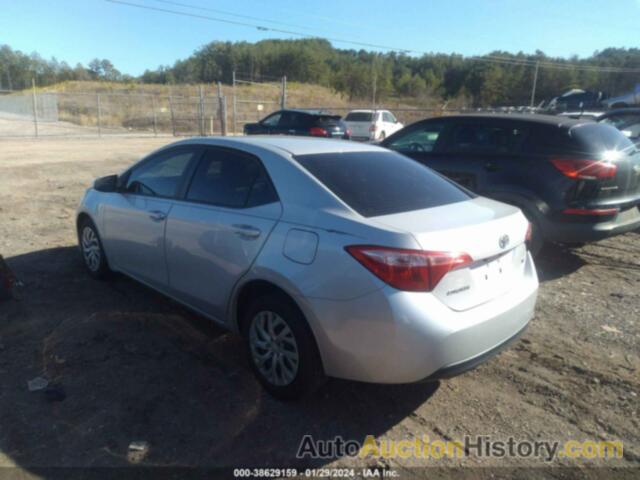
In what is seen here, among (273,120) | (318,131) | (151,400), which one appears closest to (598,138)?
(151,400)

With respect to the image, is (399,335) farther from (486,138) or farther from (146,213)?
(486,138)

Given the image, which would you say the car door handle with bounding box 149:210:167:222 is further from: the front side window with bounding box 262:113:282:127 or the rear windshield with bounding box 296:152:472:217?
the front side window with bounding box 262:113:282:127

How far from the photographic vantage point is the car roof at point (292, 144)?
3.48 m

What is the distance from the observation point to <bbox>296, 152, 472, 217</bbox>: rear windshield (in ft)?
9.83

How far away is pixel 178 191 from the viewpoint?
390 cm

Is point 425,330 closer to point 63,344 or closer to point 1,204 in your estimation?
point 63,344

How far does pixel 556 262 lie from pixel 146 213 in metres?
4.69

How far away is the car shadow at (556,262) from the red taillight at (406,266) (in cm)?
332

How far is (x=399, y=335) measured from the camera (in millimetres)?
2496

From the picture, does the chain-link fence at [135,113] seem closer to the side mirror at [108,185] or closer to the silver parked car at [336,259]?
the side mirror at [108,185]

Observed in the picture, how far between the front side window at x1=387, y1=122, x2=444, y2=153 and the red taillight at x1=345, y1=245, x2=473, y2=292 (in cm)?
427

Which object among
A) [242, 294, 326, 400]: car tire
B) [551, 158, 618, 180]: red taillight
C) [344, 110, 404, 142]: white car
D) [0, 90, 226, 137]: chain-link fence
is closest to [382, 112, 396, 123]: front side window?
[344, 110, 404, 142]: white car

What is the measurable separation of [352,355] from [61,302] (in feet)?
10.4

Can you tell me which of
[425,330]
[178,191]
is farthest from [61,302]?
[425,330]
